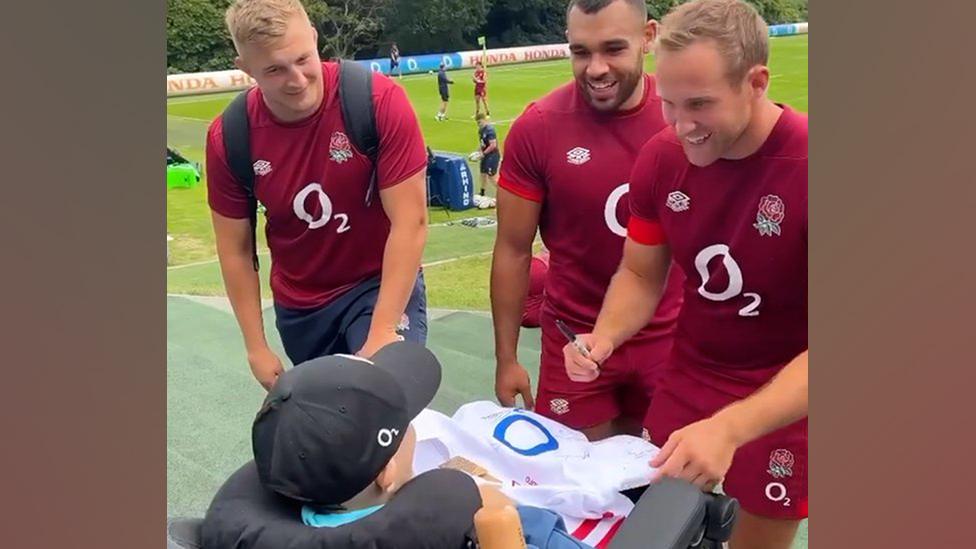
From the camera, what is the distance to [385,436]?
123 cm

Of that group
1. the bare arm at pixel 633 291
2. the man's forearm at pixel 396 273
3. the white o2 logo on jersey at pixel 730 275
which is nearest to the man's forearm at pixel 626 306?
the bare arm at pixel 633 291

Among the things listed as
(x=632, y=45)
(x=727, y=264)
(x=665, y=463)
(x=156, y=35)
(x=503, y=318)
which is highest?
(x=156, y=35)

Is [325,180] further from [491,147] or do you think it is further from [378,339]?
[491,147]

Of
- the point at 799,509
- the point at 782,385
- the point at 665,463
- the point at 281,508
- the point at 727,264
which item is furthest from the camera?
the point at 799,509

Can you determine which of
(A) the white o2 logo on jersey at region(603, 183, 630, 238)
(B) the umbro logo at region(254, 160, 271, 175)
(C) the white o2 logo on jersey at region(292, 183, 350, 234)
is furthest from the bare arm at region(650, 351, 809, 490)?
(B) the umbro logo at region(254, 160, 271, 175)

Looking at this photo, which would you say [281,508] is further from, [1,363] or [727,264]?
[727,264]

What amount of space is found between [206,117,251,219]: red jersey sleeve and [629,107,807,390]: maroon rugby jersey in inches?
36.0

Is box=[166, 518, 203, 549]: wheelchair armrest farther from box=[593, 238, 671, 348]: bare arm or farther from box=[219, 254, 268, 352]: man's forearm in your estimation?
box=[219, 254, 268, 352]: man's forearm

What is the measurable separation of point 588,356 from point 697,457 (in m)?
0.46

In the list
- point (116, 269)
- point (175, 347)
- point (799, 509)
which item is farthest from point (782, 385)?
point (175, 347)

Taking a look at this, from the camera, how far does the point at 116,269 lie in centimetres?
106

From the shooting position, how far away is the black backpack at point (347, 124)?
2.26 metres

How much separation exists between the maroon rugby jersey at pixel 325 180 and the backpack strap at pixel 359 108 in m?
0.02

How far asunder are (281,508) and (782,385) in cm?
87
